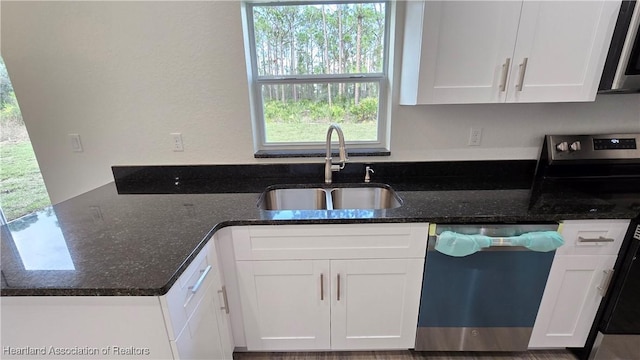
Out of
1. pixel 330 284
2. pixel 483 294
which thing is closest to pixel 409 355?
pixel 483 294

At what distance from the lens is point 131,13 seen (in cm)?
150

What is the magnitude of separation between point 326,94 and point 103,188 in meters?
1.52

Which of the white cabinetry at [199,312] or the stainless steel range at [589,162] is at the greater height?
the stainless steel range at [589,162]

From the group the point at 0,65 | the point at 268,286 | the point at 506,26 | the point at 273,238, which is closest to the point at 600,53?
the point at 506,26

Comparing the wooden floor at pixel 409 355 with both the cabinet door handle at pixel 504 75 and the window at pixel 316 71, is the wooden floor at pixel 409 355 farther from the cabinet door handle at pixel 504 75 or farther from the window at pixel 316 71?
the cabinet door handle at pixel 504 75

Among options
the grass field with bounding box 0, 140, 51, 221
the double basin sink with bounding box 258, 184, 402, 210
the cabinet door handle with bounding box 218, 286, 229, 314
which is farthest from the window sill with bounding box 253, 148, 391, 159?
the grass field with bounding box 0, 140, 51, 221

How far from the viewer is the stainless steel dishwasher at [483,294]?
1208 mm

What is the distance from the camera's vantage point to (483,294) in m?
1.30

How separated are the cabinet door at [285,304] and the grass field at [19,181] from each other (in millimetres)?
1708

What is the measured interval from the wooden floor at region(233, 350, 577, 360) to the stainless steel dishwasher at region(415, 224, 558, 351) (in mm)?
109

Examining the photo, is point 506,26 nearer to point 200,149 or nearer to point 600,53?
point 600,53

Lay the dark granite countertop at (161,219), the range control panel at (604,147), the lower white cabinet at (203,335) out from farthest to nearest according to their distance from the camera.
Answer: the range control panel at (604,147)
the lower white cabinet at (203,335)
the dark granite countertop at (161,219)

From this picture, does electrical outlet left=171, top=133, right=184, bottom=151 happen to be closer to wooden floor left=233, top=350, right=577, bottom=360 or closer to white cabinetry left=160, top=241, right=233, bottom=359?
white cabinetry left=160, top=241, right=233, bottom=359

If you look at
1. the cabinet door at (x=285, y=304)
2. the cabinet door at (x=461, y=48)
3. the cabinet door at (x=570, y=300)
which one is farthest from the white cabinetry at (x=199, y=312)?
the cabinet door at (x=570, y=300)
